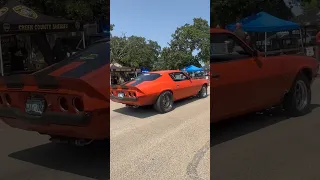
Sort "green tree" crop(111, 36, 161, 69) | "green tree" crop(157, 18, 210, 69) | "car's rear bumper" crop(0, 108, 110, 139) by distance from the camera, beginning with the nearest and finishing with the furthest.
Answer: "green tree" crop(157, 18, 210, 69) → "green tree" crop(111, 36, 161, 69) → "car's rear bumper" crop(0, 108, 110, 139)

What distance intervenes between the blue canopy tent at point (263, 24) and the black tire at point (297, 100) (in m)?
0.32

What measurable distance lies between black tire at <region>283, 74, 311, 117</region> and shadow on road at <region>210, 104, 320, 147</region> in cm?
4

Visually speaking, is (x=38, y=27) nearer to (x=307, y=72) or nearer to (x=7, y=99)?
(x=7, y=99)

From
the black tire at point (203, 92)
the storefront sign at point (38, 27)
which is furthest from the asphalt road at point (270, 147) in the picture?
the storefront sign at point (38, 27)

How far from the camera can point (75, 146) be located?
7.23 ft

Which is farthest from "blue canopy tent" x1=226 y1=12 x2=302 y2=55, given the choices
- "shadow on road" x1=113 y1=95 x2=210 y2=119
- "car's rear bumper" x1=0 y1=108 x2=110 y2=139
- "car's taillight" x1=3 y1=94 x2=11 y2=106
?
"car's taillight" x1=3 y1=94 x2=11 y2=106

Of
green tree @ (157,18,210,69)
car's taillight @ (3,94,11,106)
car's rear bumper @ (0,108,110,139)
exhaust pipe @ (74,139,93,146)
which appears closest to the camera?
green tree @ (157,18,210,69)

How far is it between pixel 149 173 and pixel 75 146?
0.55 meters

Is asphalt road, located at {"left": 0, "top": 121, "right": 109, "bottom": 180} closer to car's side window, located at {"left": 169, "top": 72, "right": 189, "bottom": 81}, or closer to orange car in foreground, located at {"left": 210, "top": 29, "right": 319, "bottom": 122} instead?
car's side window, located at {"left": 169, "top": 72, "right": 189, "bottom": 81}

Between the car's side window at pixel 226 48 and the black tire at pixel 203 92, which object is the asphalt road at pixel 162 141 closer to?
the black tire at pixel 203 92

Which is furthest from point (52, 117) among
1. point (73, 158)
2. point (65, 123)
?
point (73, 158)

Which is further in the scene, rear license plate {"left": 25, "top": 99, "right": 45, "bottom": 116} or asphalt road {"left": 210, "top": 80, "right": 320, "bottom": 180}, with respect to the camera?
rear license plate {"left": 25, "top": 99, "right": 45, "bottom": 116}

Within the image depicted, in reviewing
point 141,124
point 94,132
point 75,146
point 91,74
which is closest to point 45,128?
point 75,146

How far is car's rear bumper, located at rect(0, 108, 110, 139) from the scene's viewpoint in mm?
1967
